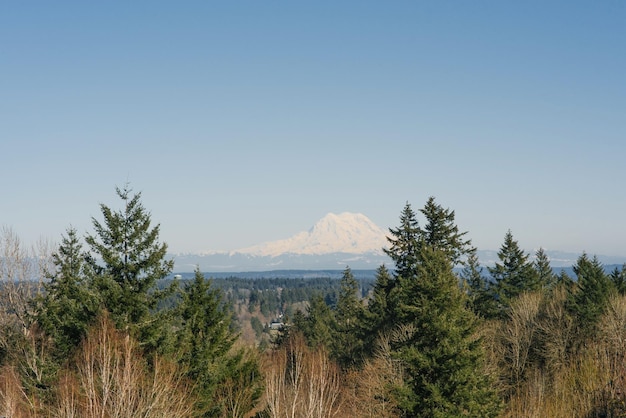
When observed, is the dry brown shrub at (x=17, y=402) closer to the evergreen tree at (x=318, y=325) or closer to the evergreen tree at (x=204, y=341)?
the evergreen tree at (x=204, y=341)

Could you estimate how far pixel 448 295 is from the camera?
28.9 m

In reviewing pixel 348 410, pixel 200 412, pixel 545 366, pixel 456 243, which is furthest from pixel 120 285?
pixel 545 366

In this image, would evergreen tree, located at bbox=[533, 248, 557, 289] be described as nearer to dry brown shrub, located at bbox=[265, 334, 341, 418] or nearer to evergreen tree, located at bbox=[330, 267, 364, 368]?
evergreen tree, located at bbox=[330, 267, 364, 368]

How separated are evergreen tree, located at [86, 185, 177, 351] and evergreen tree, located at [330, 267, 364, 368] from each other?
1425 inches

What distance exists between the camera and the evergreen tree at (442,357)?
88.4 feet

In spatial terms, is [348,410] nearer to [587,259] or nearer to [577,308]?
[577,308]

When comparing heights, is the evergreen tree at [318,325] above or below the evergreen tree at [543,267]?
below

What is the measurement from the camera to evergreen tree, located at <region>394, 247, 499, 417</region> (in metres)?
26.9

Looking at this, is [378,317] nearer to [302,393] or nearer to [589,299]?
[589,299]

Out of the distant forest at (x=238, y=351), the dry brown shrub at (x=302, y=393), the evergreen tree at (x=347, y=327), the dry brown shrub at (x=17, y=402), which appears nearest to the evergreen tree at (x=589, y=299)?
the distant forest at (x=238, y=351)

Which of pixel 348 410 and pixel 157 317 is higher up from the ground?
pixel 157 317

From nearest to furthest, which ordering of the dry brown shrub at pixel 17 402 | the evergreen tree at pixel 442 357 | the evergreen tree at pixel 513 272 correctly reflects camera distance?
the dry brown shrub at pixel 17 402, the evergreen tree at pixel 442 357, the evergreen tree at pixel 513 272

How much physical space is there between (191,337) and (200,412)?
4.47m

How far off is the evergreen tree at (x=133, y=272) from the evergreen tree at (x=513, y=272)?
48.3m
